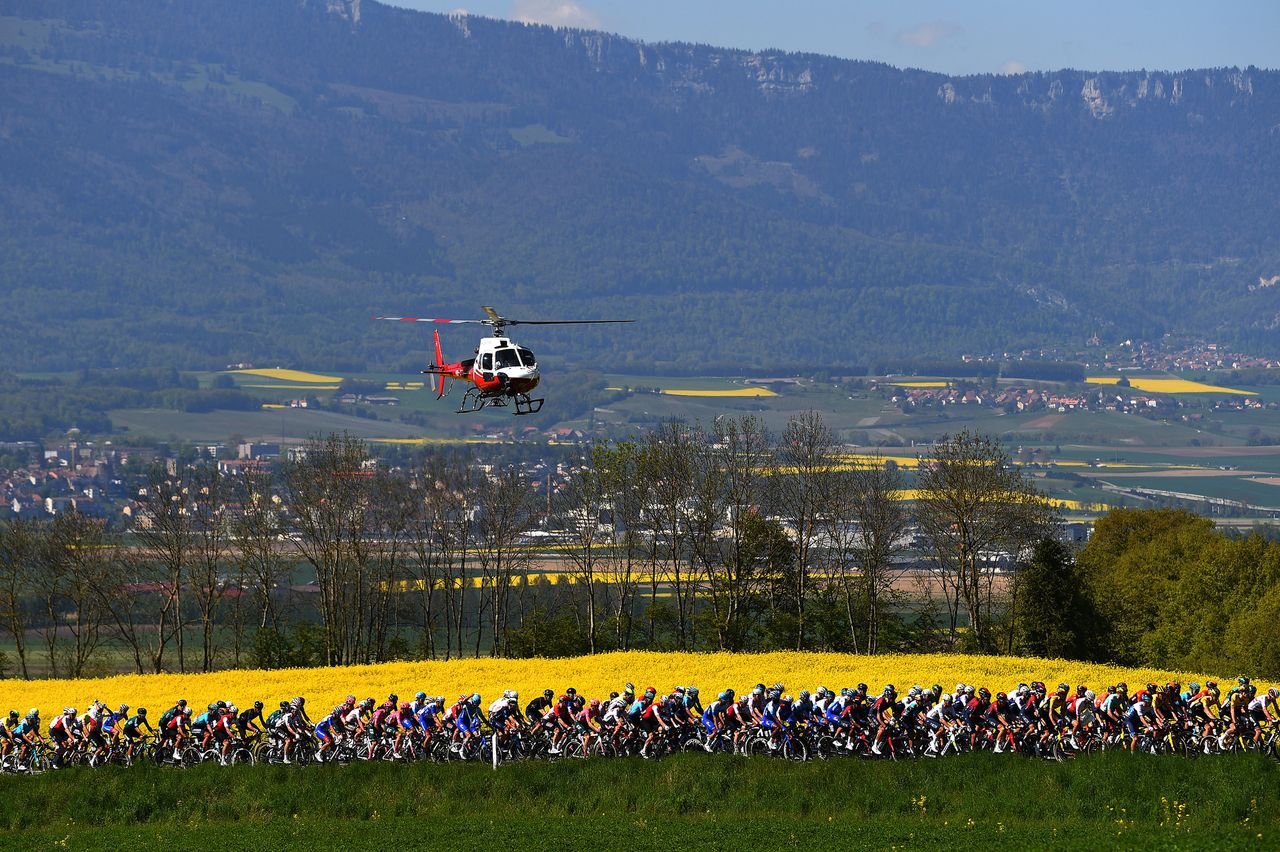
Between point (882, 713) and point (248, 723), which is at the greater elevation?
point (882, 713)

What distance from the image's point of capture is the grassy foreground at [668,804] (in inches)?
1644

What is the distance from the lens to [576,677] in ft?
210

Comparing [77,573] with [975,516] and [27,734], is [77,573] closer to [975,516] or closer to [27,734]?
[27,734]

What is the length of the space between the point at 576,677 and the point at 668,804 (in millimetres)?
19498

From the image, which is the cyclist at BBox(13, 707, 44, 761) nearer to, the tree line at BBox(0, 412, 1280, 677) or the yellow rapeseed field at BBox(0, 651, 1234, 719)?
the yellow rapeseed field at BBox(0, 651, 1234, 719)

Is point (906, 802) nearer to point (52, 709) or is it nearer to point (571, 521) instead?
point (52, 709)

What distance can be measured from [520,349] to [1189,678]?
91.1ft

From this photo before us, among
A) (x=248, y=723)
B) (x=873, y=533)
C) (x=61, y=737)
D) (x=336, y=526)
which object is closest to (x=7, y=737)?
(x=61, y=737)

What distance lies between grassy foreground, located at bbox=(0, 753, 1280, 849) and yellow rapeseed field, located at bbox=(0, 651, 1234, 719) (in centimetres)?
1203

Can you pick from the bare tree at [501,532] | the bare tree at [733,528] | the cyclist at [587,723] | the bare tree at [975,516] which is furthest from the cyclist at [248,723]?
the bare tree at [975,516]

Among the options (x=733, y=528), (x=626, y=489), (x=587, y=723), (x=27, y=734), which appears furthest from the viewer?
(x=626, y=489)

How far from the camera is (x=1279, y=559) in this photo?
78812 mm

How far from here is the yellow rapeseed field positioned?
61406 millimetres

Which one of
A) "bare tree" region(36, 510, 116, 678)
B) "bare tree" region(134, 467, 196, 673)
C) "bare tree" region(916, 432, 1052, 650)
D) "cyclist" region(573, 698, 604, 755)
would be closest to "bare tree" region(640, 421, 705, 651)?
"bare tree" region(916, 432, 1052, 650)
